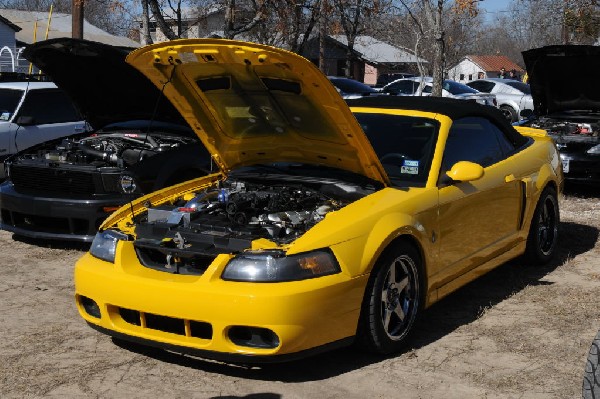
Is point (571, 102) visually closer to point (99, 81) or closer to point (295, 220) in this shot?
point (99, 81)

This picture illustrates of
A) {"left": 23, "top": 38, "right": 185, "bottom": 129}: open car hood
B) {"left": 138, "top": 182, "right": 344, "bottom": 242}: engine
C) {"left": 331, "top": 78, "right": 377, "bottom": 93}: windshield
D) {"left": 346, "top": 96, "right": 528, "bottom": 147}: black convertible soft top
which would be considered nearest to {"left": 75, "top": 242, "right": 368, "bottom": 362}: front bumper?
{"left": 138, "top": 182, "right": 344, "bottom": 242}: engine

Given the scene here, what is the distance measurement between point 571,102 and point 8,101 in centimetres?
733

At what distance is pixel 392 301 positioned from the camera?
470cm

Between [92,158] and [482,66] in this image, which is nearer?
[92,158]

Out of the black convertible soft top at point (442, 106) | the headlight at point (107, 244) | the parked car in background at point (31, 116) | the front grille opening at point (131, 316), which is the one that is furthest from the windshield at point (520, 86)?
the front grille opening at point (131, 316)

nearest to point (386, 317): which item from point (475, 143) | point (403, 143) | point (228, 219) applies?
point (228, 219)

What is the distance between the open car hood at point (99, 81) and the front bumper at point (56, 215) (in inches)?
43.9

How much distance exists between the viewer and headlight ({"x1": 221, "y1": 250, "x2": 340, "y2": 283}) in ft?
13.6

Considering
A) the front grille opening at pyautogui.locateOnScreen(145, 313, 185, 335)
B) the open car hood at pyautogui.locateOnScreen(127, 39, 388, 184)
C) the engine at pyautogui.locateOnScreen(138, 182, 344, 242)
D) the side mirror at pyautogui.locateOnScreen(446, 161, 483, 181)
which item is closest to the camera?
the front grille opening at pyautogui.locateOnScreen(145, 313, 185, 335)

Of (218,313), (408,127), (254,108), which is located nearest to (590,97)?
(408,127)

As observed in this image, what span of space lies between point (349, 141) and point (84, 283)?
174 centimetres

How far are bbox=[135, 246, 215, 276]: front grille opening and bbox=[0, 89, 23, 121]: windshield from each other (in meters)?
6.45

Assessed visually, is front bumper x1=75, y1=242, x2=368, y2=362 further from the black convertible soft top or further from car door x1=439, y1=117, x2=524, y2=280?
the black convertible soft top

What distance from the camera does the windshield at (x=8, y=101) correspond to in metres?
10.3
